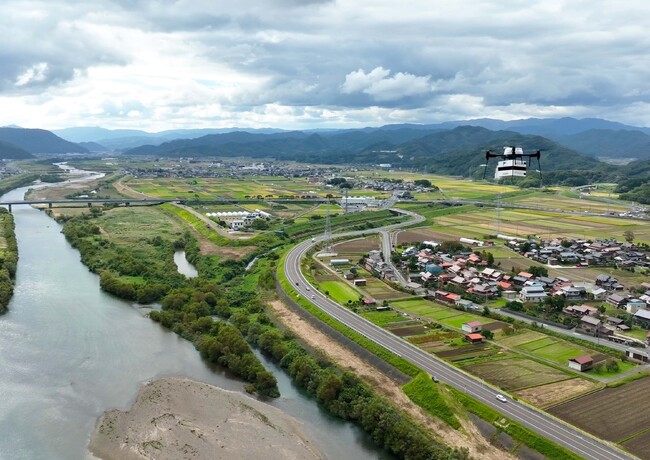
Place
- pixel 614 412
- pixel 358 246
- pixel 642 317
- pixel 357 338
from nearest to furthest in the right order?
pixel 614 412, pixel 357 338, pixel 642 317, pixel 358 246

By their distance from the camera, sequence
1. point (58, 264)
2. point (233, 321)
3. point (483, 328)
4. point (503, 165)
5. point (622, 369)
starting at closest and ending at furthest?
point (503, 165), point (622, 369), point (483, 328), point (233, 321), point (58, 264)

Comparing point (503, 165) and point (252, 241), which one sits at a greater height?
point (503, 165)

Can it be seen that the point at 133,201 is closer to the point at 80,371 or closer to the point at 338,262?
the point at 338,262

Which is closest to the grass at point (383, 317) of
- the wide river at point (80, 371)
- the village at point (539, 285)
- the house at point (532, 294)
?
the village at point (539, 285)

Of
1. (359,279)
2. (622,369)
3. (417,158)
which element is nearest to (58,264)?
(359,279)

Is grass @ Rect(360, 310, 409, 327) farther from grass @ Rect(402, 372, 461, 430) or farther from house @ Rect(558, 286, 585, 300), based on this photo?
house @ Rect(558, 286, 585, 300)

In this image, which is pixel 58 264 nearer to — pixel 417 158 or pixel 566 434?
pixel 566 434

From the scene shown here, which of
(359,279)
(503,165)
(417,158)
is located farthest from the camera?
(417,158)

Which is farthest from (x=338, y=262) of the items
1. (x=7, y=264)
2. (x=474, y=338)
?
(x=7, y=264)
